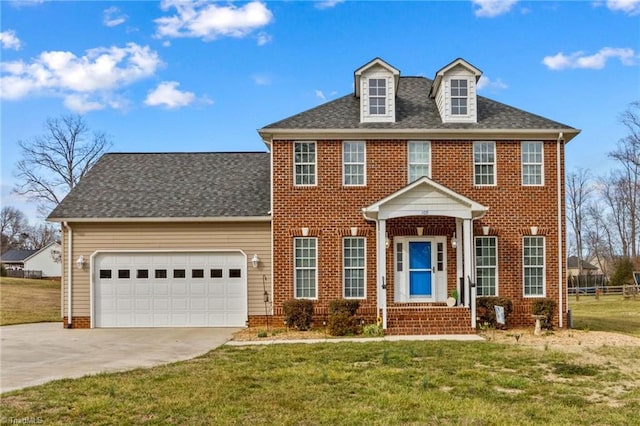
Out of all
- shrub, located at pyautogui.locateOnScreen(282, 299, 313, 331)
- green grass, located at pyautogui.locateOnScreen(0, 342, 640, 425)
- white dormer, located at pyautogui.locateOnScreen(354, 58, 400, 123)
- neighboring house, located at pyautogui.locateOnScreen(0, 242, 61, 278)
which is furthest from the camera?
neighboring house, located at pyautogui.locateOnScreen(0, 242, 61, 278)

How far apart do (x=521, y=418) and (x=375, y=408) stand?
1860 millimetres

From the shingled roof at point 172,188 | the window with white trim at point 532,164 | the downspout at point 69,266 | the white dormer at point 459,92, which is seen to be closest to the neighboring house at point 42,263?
the shingled roof at point 172,188

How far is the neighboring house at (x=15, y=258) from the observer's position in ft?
248

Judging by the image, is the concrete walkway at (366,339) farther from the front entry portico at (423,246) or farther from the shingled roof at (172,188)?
the shingled roof at (172,188)

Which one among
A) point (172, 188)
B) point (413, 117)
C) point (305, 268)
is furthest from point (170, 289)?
point (413, 117)

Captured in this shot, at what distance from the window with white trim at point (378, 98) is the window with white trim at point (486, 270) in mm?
5077

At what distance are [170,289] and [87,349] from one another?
5.21 meters

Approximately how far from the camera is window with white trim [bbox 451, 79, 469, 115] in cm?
1903

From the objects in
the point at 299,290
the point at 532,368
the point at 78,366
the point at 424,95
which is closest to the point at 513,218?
the point at 424,95

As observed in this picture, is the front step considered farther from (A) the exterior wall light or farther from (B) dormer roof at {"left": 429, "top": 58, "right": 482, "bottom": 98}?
(A) the exterior wall light

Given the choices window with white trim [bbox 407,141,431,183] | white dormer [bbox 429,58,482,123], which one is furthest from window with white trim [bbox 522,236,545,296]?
white dormer [bbox 429,58,482,123]

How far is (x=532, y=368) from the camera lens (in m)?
10.9

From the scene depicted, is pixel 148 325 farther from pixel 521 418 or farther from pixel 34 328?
pixel 521 418

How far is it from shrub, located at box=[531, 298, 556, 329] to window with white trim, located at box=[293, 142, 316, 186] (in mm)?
7606
